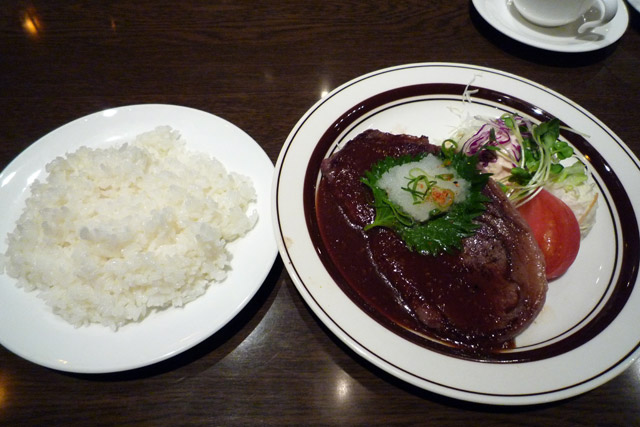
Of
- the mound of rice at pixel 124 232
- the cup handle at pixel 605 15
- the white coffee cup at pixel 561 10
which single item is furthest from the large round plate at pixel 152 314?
the cup handle at pixel 605 15

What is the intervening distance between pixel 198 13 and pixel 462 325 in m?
3.32

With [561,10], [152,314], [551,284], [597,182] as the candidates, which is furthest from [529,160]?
[152,314]

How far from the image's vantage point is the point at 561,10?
110 inches

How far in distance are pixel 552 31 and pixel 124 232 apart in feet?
11.4

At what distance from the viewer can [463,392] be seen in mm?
1398

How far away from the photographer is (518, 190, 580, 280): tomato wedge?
1920 mm

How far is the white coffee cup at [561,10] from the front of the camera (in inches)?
107

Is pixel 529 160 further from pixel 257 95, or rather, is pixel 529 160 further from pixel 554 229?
pixel 257 95

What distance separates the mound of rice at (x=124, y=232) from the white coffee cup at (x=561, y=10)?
2641 mm

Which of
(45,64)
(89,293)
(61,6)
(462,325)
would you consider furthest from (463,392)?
(61,6)

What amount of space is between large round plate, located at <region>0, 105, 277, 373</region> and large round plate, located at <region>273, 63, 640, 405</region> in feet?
0.84

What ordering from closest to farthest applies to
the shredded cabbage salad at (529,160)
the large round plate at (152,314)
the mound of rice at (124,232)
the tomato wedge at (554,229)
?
the large round plate at (152,314), the mound of rice at (124,232), the tomato wedge at (554,229), the shredded cabbage salad at (529,160)

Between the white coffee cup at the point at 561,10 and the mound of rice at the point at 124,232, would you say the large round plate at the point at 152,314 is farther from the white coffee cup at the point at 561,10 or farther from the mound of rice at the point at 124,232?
the white coffee cup at the point at 561,10

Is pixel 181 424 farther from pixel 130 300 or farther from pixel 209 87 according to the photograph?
pixel 209 87
